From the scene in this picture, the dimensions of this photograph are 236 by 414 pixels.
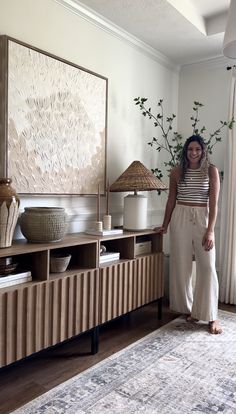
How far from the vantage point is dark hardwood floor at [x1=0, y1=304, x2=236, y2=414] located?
1.62 m

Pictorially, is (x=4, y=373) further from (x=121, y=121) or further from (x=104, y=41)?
(x=104, y=41)

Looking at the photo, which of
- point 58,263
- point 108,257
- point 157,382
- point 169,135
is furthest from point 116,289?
point 169,135

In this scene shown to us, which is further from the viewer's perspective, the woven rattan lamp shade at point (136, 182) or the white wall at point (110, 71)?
the woven rattan lamp shade at point (136, 182)

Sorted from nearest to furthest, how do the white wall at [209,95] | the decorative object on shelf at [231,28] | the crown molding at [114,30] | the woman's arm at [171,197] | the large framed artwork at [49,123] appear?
the decorative object on shelf at [231,28] < the large framed artwork at [49,123] < the crown molding at [114,30] < the woman's arm at [171,197] < the white wall at [209,95]

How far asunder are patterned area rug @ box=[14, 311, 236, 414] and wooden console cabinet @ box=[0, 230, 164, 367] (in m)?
0.24

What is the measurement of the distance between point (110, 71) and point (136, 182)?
0.92 metres

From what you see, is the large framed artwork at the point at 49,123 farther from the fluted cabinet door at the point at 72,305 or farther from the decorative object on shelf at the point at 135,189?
the fluted cabinet door at the point at 72,305

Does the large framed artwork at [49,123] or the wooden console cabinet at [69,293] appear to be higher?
the large framed artwork at [49,123]

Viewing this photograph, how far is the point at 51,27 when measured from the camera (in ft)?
7.14

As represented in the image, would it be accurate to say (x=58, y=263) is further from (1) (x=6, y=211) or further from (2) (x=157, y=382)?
(2) (x=157, y=382)

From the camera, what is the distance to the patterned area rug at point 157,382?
4.94 feet

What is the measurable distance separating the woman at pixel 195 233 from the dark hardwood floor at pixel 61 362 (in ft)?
0.94

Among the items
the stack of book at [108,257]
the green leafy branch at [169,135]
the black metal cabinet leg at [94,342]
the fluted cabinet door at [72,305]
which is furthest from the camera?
the green leafy branch at [169,135]

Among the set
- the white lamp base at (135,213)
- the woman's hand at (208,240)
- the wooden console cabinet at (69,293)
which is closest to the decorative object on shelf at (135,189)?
the white lamp base at (135,213)
